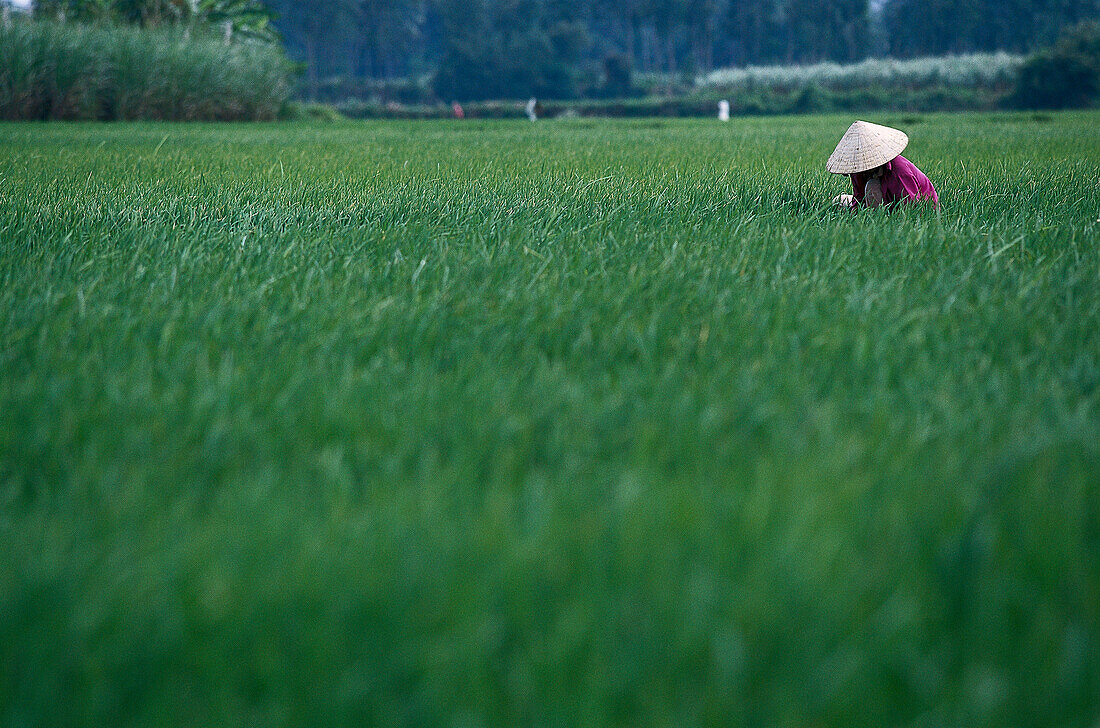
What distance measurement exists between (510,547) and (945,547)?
557 millimetres

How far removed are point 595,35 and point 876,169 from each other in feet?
259

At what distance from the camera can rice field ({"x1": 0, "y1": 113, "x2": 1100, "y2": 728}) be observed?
930 mm

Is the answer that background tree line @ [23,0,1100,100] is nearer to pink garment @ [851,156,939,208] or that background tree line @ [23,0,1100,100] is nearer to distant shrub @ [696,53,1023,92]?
distant shrub @ [696,53,1023,92]

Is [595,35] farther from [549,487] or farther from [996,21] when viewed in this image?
[549,487]

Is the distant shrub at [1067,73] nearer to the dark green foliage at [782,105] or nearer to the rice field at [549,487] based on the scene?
the dark green foliage at [782,105]

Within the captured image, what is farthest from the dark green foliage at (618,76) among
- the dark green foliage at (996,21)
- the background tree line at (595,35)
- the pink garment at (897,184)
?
the pink garment at (897,184)

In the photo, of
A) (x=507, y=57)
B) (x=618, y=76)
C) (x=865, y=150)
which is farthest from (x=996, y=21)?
(x=865, y=150)

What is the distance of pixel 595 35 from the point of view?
78.1m

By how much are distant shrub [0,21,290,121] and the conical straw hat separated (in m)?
15.3

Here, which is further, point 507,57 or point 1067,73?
point 507,57

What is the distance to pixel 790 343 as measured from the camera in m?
2.05

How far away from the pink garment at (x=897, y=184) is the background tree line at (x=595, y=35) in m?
54.3

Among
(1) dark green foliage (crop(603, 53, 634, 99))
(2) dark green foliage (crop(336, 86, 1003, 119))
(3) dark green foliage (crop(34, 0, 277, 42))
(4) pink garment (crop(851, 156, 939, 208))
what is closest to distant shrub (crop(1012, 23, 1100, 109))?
A: (2) dark green foliage (crop(336, 86, 1003, 119))

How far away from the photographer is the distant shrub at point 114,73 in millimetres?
15281
